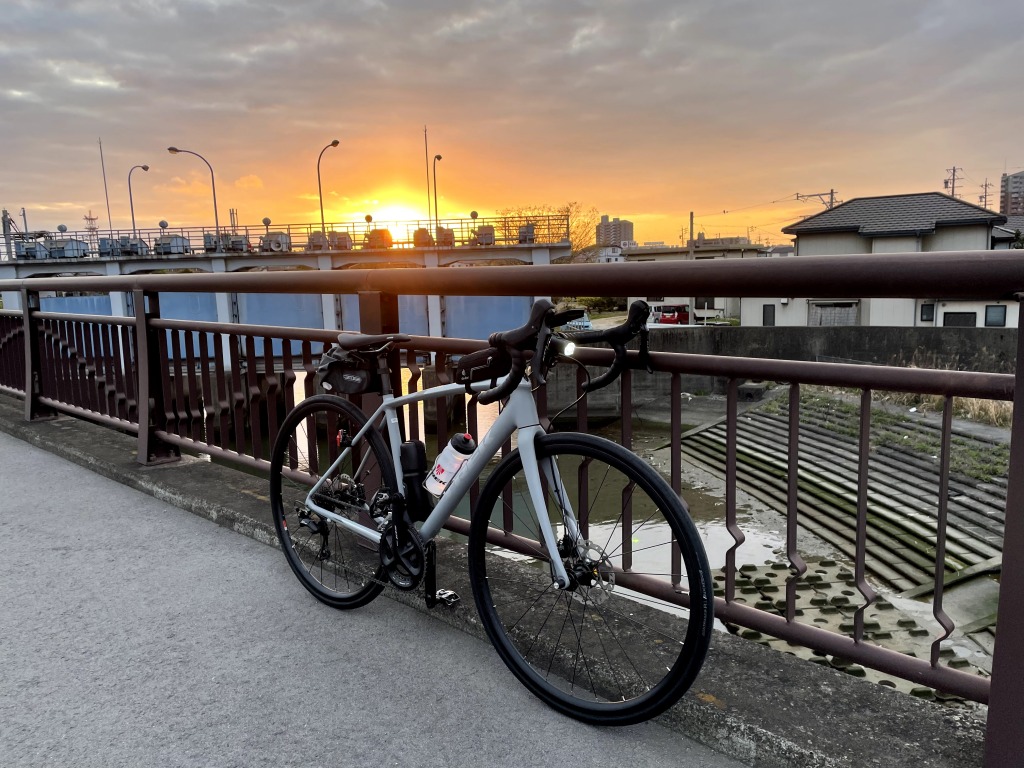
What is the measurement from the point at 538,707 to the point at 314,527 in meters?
1.21

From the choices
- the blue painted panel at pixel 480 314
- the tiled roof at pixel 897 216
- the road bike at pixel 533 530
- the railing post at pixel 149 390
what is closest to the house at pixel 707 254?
the tiled roof at pixel 897 216

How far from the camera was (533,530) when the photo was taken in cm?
238

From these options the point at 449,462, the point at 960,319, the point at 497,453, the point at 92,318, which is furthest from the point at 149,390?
the point at 960,319

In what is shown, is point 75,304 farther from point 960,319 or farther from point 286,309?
point 960,319

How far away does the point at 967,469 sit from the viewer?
19156 mm

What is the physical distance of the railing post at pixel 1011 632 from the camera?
1.40 meters

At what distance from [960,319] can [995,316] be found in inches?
61.5

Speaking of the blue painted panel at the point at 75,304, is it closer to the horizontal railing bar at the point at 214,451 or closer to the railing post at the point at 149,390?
the railing post at the point at 149,390

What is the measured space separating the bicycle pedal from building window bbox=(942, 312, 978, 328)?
143 feet

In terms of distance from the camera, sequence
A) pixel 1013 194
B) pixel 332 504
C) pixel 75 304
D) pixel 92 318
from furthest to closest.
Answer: pixel 1013 194 → pixel 75 304 → pixel 92 318 → pixel 332 504

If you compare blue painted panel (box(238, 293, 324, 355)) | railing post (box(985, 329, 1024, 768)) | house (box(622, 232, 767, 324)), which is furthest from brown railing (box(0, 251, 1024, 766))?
house (box(622, 232, 767, 324))

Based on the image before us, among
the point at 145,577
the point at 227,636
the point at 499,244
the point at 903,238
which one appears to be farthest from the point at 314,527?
the point at 499,244

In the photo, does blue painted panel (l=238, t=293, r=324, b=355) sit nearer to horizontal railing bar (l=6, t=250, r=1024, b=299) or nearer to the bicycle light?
horizontal railing bar (l=6, t=250, r=1024, b=299)

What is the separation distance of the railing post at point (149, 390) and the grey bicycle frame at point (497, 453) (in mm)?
2494
